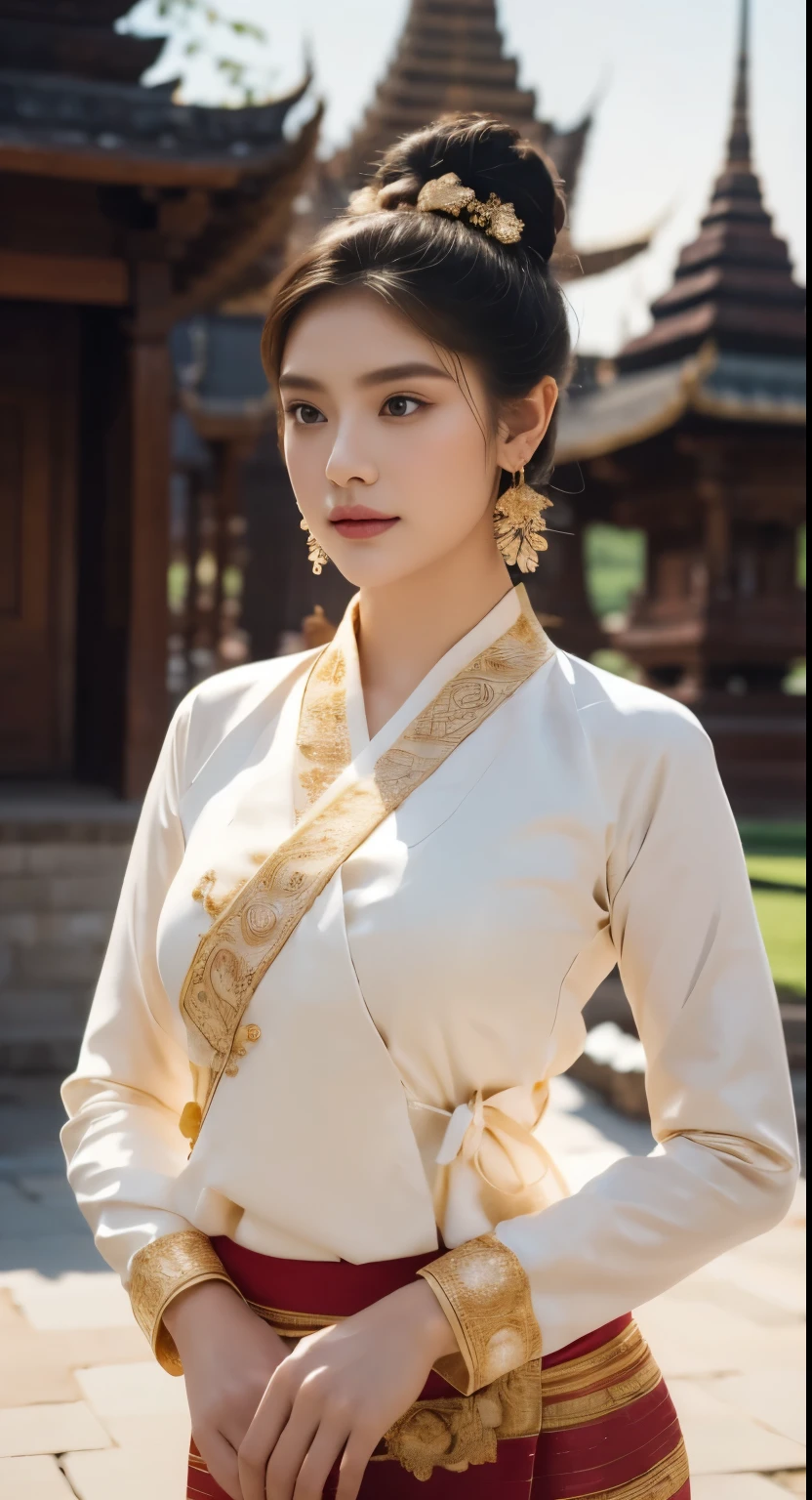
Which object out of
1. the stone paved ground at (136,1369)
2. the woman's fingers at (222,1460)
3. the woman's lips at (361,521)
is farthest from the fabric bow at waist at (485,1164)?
the stone paved ground at (136,1369)

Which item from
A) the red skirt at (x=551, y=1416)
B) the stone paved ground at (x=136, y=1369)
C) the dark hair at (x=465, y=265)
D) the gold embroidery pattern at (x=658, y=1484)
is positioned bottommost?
the stone paved ground at (x=136, y=1369)

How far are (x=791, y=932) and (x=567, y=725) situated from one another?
6345 millimetres

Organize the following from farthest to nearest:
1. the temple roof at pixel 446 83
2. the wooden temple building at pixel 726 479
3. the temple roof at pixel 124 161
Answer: the temple roof at pixel 446 83 → the wooden temple building at pixel 726 479 → the temple roof at pixel 124 161

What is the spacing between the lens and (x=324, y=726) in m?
1.42

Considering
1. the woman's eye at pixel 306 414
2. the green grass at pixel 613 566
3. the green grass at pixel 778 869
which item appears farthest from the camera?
the green grass at pixel 613 566

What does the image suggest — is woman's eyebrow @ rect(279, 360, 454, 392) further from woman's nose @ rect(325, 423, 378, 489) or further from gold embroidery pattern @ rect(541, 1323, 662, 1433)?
gold embroidery pattern @ rect(541, 1323, 662, 1433)

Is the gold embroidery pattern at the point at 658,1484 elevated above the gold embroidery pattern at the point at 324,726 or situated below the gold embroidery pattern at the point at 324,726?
below

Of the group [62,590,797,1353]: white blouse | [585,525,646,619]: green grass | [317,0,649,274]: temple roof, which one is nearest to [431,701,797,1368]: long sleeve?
[62,590,797,1353]: white blouse

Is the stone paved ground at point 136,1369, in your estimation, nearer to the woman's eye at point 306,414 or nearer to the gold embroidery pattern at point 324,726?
the gold embroidery pattern at point 324,726

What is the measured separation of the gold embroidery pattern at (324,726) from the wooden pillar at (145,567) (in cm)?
574

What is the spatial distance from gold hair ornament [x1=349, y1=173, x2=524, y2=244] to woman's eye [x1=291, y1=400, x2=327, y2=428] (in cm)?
22

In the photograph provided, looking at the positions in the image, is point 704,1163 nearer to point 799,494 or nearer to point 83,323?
point 83,323

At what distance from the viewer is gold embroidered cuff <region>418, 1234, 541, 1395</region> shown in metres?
1.17

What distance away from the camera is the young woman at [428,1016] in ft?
3.90
